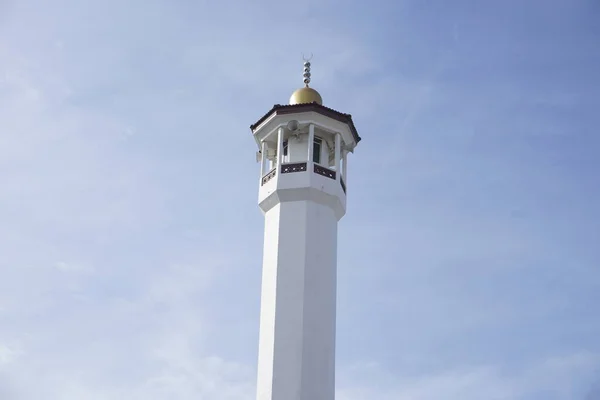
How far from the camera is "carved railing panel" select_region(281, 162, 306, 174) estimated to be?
76.2 ft

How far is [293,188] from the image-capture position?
22.9 metres

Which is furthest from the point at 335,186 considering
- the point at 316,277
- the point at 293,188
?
the point at 316,277

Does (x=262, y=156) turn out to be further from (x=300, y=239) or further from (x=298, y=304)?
(x=298, y=304)

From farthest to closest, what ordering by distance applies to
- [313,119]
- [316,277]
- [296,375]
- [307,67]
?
[307,67], [313,119], [316,277], [296,375]

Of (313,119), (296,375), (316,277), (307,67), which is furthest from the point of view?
(307,67)

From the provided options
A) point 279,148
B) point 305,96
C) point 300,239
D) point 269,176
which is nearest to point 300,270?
point 300,239

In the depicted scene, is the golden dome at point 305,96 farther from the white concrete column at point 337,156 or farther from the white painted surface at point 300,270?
the white concrete column at point 337,156

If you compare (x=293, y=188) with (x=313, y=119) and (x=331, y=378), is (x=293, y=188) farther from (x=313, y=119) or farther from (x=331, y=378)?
(x=331, y=378)

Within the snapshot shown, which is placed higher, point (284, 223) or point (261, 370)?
point (284, 223)

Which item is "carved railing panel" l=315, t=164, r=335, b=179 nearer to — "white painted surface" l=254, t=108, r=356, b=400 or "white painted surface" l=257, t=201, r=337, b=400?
"white painted surface" l=254, t=108, r=356, b=400

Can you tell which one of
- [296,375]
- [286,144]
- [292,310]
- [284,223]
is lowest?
[296,375]

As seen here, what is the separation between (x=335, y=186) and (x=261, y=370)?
17.9 ft

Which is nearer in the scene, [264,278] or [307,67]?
[264,278]

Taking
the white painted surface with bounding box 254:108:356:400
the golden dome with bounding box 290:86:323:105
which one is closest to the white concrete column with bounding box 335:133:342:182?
the white painted surface with bounding box 254:108:356:400
